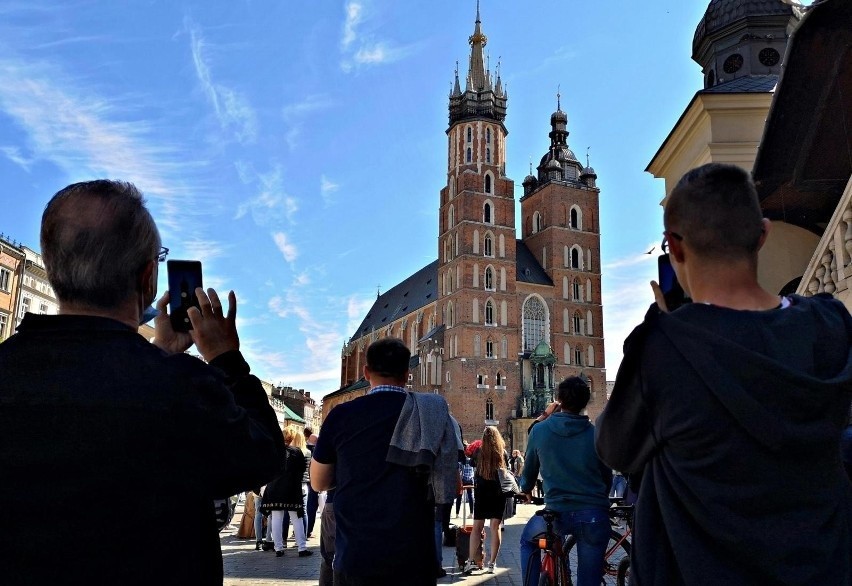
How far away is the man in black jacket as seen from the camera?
5.34ft

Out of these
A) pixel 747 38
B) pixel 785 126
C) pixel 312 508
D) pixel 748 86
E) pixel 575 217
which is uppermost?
pixel 575 217

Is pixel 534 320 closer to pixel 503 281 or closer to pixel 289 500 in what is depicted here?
pixel 503 281

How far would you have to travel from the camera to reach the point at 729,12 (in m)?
14.7

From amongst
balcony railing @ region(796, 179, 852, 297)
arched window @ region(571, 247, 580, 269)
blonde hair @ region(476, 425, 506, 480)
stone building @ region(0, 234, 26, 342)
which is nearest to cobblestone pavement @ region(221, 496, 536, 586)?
blonde hair @ region(476, 425, 506, 480)

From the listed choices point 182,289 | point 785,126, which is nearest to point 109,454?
point 182,289

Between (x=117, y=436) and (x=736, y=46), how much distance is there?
15593 mm

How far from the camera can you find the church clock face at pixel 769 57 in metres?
13.7

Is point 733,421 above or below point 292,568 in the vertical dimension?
above

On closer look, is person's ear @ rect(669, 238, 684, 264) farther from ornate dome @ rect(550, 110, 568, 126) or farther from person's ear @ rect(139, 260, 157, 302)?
ornate dome @ rect(550, 110, 568, 126)

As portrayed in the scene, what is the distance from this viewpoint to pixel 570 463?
14.2 ft

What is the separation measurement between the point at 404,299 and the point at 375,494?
69.8 meters

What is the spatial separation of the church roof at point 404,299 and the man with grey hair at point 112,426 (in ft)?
201

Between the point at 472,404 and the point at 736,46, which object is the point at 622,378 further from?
the point at 472,404

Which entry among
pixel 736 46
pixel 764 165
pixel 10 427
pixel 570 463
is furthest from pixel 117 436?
pixel 736 46
